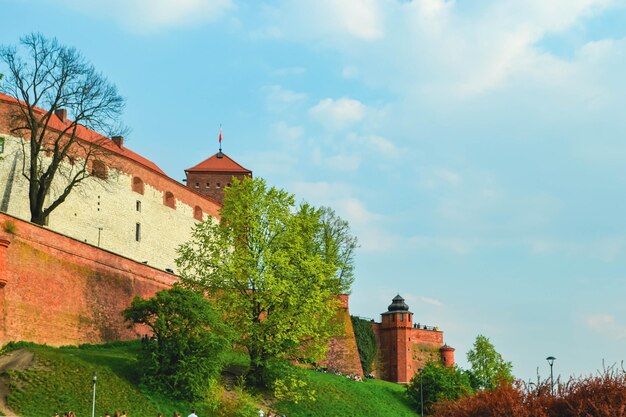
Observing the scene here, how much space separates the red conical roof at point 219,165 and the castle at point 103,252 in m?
0.12

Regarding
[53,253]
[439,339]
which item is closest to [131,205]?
[53,253]

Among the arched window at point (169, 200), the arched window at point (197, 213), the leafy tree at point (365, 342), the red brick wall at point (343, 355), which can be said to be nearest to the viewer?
the red brick wall at point (343, 355)

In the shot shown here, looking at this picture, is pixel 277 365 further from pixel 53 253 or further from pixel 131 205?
pixel 131 205

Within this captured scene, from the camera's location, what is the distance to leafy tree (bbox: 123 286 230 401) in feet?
101

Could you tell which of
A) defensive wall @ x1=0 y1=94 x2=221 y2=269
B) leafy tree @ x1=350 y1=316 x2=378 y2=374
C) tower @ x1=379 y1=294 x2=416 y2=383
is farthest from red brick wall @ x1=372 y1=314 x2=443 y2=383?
defensive wall @ x1=0 y1=94 x2=221 y2=269

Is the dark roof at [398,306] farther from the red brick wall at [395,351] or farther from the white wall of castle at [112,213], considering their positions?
the white wall of castle at [112,213]

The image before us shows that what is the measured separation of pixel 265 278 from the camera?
35188 millimetres

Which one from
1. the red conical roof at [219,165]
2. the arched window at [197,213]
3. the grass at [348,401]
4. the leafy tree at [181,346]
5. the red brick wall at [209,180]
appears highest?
the red conical roof at [219,165]

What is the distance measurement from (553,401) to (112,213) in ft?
125

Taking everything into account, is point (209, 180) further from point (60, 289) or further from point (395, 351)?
point (60, 289)

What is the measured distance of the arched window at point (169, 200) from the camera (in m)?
57.3

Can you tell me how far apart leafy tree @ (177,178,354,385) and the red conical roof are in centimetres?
3773

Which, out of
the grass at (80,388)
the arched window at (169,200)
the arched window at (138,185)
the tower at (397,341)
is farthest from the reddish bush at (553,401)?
the tower at (397,341)

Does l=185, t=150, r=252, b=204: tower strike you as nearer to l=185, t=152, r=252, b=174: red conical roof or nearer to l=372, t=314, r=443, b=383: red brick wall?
l=185, t=152, r=252, b=174: red conical roof
